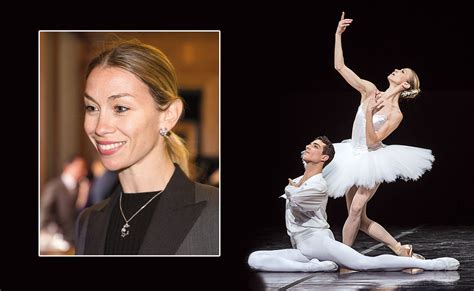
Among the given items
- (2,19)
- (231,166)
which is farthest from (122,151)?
(2,19)

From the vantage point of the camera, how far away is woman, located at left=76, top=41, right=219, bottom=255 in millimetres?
8539

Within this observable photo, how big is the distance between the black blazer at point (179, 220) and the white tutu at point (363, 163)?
90 centimetres

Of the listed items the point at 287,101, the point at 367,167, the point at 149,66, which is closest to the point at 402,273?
the point at 367,167

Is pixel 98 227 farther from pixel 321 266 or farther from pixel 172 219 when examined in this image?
pixel 321 266

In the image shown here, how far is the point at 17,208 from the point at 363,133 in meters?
2.65

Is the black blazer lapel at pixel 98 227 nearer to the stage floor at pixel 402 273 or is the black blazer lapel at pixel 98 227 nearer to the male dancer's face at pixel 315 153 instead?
the stage floor at pixel 402 273

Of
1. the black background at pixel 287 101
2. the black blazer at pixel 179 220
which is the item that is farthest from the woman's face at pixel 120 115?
the black background at pixel 287 101

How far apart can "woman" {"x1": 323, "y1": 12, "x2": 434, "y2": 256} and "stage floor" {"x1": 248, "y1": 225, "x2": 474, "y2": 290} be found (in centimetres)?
14

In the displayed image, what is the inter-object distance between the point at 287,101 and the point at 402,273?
1.52m

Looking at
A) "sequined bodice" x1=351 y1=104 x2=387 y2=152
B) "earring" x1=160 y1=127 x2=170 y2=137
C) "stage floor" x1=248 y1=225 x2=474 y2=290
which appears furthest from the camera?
"earring" x1=160 y1=127 x2=170 y2=137

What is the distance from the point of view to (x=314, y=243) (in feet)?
27.9

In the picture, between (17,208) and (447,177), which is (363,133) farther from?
(17,208)

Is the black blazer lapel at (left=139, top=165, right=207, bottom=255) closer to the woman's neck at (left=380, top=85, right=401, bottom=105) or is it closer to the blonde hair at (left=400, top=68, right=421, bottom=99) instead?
the woman's neck at (left=380, top=85, right=401, bottom=105)

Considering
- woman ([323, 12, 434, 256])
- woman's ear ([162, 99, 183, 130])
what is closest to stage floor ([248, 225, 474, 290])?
woman ([323, 12, 434, 256])
